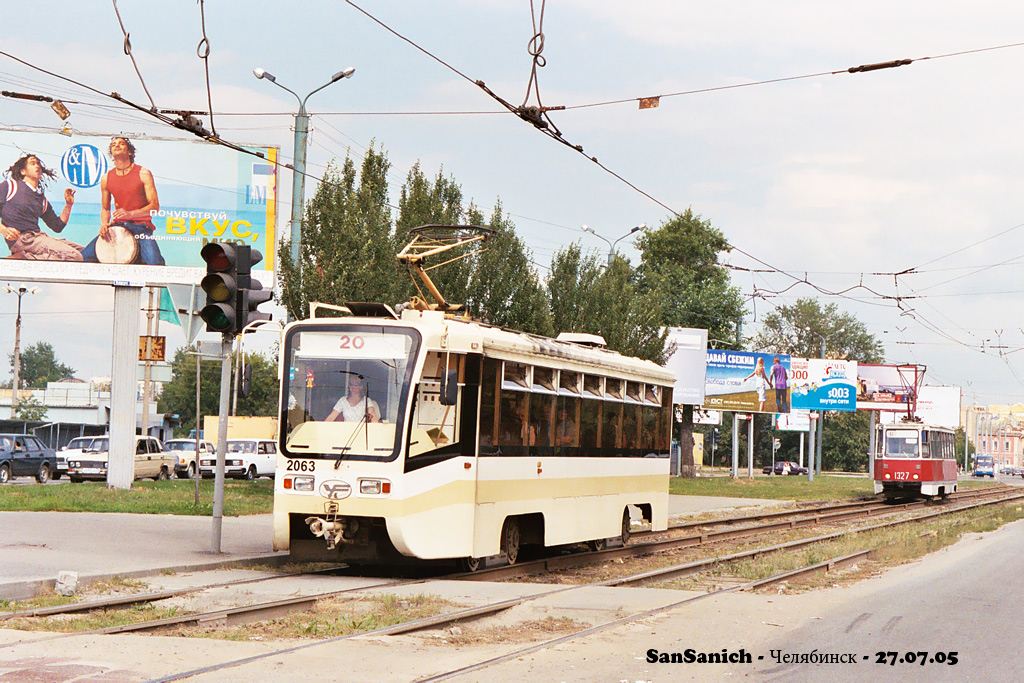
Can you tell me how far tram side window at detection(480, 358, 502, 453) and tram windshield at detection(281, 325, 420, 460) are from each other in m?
1.10

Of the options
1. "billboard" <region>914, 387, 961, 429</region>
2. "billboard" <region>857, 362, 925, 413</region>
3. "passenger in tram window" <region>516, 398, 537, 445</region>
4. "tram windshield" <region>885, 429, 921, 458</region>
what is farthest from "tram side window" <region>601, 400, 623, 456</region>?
"billboard" <region>914, 387, 961, 429</region>

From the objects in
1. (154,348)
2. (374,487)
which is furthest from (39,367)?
(374,487)

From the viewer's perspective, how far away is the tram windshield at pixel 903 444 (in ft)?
141

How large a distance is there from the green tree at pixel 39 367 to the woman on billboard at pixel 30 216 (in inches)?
5715

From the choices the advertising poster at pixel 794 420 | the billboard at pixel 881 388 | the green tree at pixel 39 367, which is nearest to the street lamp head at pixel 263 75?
the billboard at pixel 881 388

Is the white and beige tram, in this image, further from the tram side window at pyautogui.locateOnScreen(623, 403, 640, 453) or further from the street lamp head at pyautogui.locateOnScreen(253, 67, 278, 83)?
the street lamp head at pyautogui.locateOnScreen(253, 67, 278, 83)

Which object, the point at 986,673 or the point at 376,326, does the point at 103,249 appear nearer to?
the point at 376,326

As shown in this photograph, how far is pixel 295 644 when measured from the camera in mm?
9062

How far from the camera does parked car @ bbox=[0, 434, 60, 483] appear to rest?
3697 cm

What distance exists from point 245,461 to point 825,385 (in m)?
32.4

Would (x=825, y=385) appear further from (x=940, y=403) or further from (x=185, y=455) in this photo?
(x=185, y=455)

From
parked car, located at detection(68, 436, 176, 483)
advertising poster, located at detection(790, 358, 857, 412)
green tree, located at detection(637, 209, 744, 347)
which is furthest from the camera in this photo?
green tree, located at detection(637, 209, 744, 347)

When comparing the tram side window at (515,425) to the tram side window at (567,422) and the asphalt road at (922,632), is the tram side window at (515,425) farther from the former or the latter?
the asphalt road at (922,632)

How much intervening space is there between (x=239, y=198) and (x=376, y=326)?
56.5 ft
